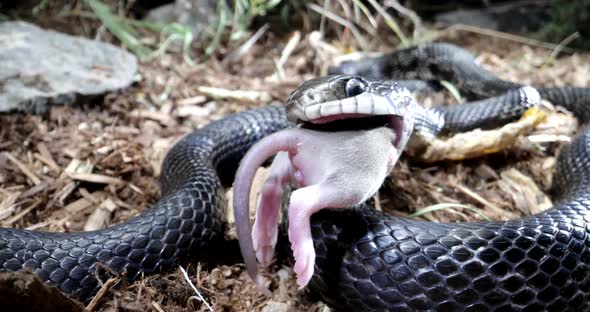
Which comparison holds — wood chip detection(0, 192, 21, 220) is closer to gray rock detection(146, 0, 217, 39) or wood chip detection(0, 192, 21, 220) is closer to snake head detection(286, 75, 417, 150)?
snake head detection(286, 75, 417, 150)

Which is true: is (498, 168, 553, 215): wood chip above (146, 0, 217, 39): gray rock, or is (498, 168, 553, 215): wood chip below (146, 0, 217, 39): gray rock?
below

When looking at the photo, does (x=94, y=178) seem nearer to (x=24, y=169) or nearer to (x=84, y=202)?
(x=84, y=202)

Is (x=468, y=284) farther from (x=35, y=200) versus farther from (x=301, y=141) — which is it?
(x=35, y=200)

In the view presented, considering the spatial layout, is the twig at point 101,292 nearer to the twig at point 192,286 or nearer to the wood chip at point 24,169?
the twig at point 192,286

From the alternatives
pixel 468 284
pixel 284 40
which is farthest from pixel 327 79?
pixel 284 40

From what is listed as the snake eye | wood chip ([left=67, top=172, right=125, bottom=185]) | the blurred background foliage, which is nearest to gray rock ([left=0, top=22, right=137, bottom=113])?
the blurred background foliage

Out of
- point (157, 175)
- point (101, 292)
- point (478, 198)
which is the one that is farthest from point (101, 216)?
point (478, 198)
